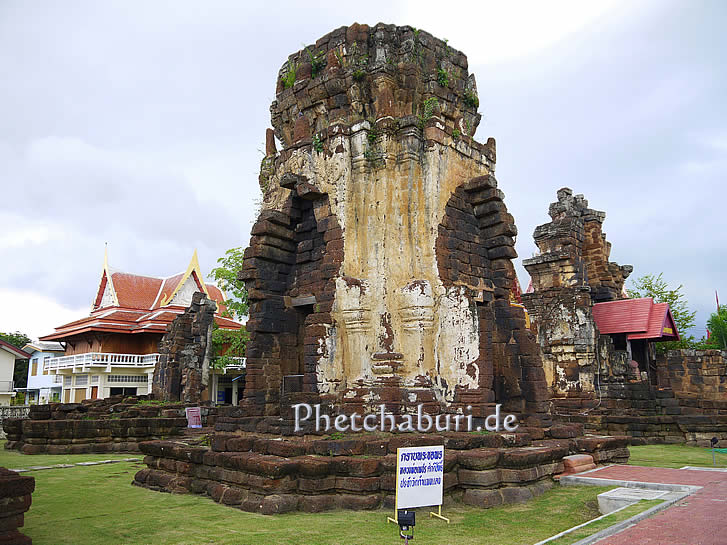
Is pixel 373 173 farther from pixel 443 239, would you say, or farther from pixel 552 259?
pixel 552 259

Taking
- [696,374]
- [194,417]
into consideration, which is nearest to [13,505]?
[194,417]

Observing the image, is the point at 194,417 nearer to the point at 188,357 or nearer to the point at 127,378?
the point at 188,357

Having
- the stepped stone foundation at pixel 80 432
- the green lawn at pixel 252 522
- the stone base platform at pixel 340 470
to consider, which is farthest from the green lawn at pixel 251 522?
the stepped stone foundation at pixel 80 432

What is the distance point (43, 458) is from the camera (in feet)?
41.6

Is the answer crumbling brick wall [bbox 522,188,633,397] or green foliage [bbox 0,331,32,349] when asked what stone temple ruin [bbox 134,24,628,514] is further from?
green foliage [bbox 0,331,32,349]

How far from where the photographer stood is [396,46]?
35.3ft

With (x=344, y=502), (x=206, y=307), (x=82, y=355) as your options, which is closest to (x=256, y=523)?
(x=344, y=502)

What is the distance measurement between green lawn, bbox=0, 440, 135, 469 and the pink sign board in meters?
2.88

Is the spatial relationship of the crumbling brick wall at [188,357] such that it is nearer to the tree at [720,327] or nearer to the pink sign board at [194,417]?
the pink sign board at [194,417]

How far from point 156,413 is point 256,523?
12.1 metres

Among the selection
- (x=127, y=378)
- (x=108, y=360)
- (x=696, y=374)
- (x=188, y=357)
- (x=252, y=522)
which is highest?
(x=108, y=360)

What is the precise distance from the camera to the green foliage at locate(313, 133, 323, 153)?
10.5 m

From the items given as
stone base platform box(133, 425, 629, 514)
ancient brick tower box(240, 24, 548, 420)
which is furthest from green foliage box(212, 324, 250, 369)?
stone base platform box(133, 425, 629, 514)

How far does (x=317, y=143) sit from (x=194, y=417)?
10345 millimetres
